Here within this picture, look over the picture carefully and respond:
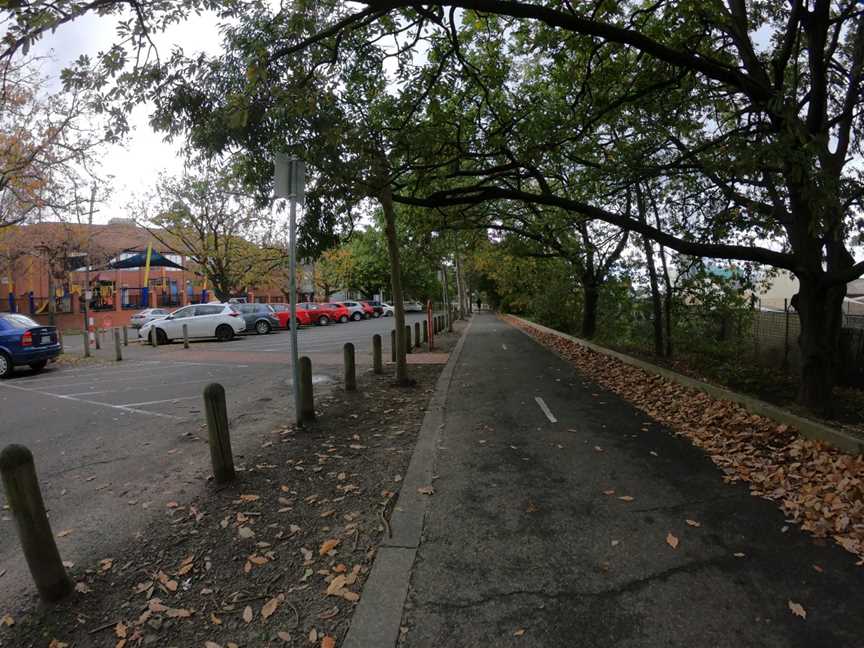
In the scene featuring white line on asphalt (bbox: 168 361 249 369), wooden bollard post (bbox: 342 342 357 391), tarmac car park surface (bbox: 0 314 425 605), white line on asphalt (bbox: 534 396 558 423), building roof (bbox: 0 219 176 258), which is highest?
building roof (bbox: 0 219 176 258)

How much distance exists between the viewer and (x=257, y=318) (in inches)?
1018

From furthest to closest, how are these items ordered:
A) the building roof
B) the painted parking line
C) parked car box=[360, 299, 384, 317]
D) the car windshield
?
parked car box=[360, 299, 384, 317], the building roof, the car windshield, the painted parking line

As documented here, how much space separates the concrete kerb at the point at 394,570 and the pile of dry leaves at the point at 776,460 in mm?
2859

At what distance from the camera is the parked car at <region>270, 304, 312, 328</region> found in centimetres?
2920

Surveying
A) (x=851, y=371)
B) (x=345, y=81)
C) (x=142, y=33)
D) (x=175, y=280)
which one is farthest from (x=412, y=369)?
(x=175, y=280)

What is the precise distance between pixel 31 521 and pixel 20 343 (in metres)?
12.1

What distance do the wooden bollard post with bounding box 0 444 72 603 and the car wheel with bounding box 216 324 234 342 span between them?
2004 cm

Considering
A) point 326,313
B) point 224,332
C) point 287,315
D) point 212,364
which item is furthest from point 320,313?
point 212,364

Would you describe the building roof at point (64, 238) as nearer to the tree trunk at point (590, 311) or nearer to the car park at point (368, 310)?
the car park at point (368, 310)

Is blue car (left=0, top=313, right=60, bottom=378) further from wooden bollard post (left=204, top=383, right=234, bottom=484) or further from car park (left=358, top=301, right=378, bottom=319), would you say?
car park (left=358, top=301, right=378, bottom=319)

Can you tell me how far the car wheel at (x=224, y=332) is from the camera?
21.8 metres

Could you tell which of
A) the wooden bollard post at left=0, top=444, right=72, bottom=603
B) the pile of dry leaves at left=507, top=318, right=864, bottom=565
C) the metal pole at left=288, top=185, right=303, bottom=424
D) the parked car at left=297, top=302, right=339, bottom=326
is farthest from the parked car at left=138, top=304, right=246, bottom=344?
the wooden bollard post at left=0, top=444, right=72, bottom=603

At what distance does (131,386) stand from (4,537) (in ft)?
23.4

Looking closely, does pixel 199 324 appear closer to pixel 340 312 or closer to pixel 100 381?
pixel 100 381
